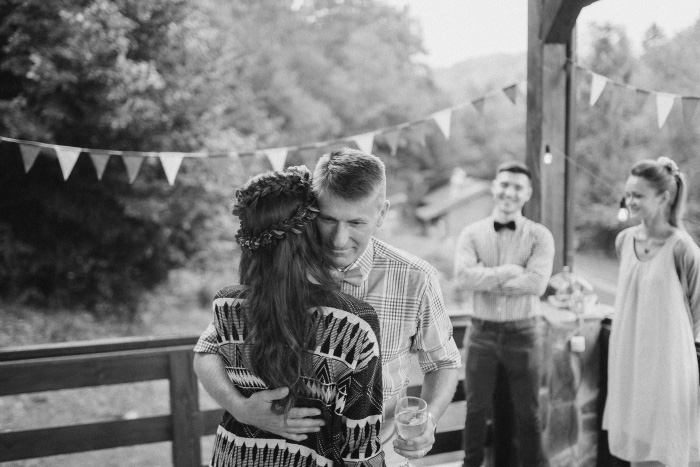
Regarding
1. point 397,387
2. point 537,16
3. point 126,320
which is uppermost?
point 537,16

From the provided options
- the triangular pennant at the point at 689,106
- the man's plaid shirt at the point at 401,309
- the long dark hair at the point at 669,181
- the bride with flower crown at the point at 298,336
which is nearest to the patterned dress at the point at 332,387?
the bride with flower crown at the point at 298,336

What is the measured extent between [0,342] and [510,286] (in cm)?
764

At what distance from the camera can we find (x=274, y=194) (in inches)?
45.0

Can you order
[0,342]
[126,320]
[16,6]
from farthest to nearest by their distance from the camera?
[126,320] → [0,342] → [16,6]

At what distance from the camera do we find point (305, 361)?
110cm

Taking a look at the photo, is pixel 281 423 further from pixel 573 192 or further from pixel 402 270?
pixel 573 192

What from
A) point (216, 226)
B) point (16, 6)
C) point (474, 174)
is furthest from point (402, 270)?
point (474, 174)

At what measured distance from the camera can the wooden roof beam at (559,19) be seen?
249 cm

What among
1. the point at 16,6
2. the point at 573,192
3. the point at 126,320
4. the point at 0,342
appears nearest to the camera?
the point at 573,192

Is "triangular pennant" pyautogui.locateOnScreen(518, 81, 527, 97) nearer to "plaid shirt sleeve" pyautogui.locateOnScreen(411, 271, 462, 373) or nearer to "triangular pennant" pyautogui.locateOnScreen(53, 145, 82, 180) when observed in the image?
"plaid shirt sleeve" pyautogui.locateOnScreen(411, 271, 462, 373)

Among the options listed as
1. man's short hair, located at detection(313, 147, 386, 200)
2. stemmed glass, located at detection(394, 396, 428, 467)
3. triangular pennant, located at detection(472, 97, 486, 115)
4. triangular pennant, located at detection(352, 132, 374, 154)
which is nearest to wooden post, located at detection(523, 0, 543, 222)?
triangular pennant, located at detection(472, 97, 486, 115)

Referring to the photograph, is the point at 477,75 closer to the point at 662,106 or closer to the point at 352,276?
the point at 662,106

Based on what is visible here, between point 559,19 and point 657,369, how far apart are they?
1.67 meters

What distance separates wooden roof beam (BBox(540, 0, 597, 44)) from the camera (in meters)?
2.49
